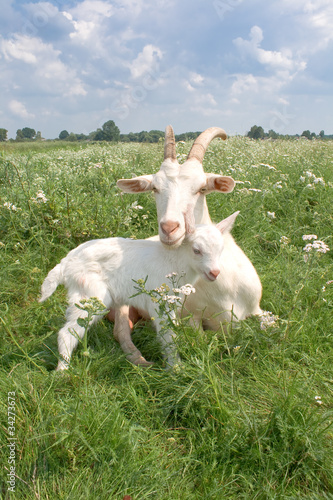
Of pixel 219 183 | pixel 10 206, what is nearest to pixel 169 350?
pixel 219 183

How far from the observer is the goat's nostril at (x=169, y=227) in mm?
2669

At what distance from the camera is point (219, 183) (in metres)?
3.22

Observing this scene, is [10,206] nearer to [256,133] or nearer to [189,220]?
[189,220]

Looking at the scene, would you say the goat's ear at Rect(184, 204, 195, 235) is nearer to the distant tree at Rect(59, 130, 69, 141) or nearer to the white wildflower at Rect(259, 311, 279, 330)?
the white wildflower at Rect(259, 311, 279, 330)

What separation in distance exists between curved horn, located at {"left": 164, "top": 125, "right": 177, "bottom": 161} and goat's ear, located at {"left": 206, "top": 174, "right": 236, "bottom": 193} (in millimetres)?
398

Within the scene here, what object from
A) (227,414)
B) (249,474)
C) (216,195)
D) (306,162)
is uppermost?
(306,162)

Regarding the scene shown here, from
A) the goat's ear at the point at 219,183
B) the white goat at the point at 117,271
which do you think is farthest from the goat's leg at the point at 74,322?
the goat's ear at the point at 219,183

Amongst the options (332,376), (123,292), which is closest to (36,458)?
(123,292)

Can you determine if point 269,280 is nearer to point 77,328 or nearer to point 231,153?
point 77,328

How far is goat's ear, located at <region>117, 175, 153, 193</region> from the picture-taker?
3256mm

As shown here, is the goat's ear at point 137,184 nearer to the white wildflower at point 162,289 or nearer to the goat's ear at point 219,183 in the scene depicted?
the goat's ear at point 219,183

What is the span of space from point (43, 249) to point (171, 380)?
2.34 meters

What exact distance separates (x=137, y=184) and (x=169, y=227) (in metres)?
0.82

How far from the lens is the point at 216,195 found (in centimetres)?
504
